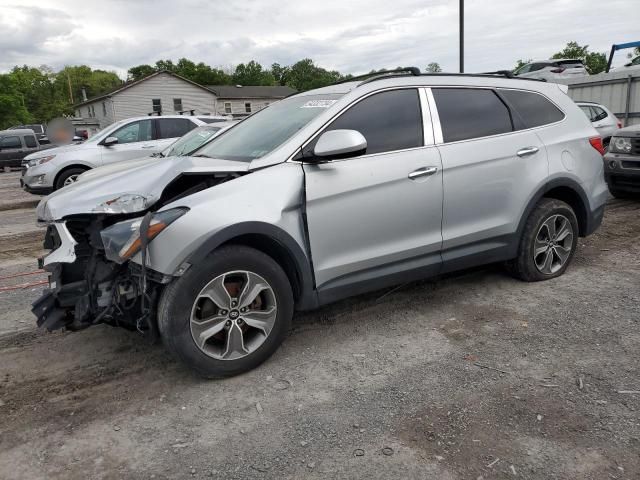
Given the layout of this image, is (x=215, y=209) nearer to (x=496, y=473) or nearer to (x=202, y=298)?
(x=202, y=298)

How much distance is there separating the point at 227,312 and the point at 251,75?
104 metres

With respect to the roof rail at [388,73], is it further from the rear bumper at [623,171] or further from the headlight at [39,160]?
the headlight at [39,160]

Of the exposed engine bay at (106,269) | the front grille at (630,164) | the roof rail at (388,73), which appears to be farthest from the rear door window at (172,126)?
the exposed engine bay at (106,269)

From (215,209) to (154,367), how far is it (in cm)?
121

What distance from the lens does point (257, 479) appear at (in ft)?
8.16

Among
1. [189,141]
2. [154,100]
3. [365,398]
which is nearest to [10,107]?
[154,100]

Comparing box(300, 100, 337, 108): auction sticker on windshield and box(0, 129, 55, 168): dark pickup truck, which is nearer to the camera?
box(300, 100, 337, 108): auction sticker on windshield

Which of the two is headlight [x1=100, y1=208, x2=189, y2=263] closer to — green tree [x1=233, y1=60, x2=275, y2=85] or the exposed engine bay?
the exposed engine bay

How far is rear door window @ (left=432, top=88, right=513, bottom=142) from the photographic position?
4242 mm

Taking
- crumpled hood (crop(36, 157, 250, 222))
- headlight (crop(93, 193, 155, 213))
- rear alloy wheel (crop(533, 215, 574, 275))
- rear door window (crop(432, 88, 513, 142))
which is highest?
rear door window (crop(432, 88, 513, 142))

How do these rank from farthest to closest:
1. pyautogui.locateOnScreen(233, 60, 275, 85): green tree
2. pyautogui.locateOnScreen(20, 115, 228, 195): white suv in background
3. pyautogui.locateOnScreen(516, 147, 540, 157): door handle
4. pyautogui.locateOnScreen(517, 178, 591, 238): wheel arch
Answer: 1. pyautogui.locateOnScreen(233, 60, 275, 85): green tree
2. pyautogui.locateOnScreen(20, 115, 228, 195): white suv in background
3. pyautogui.locateOnScreen(517, 178, 591, 238): wheel arch
4. pyautogui.locateOnScreen(516, 147, 540, 157): door handle

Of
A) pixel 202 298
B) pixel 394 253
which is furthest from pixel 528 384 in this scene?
pixel 202 298

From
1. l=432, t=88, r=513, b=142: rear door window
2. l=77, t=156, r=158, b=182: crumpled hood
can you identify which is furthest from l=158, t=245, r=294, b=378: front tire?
l=432, t=88, r=513, b=142: rear door window

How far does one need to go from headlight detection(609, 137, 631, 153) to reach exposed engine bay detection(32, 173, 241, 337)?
269 inches
